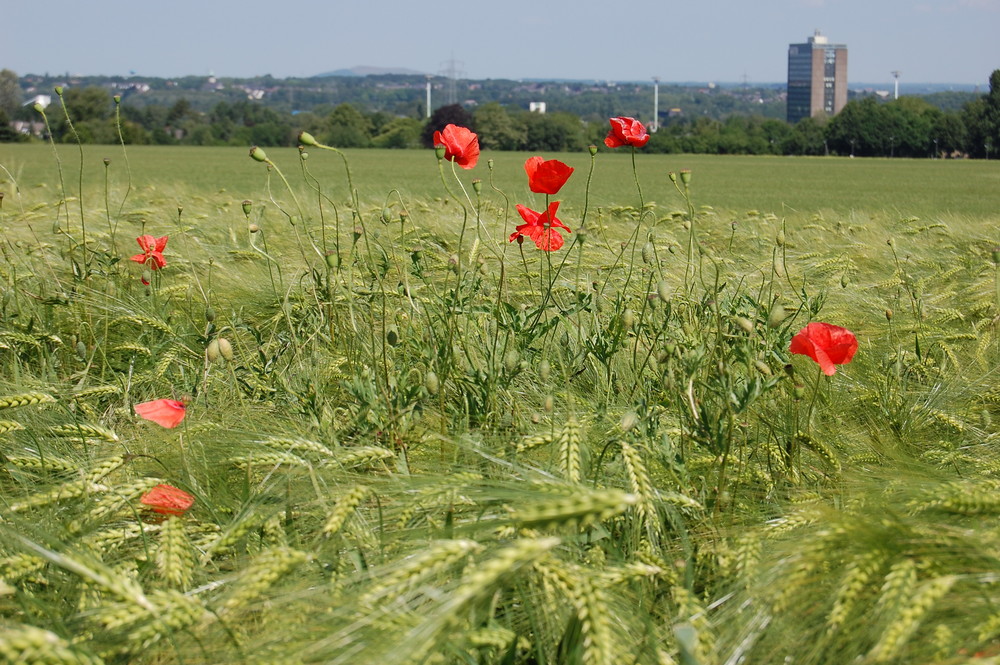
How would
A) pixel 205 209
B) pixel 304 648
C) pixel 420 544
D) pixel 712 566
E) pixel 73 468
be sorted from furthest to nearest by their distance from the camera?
pixel 205 209
pixel 73 468
pixel 712 566
pixel 420 544
pixel 304 648

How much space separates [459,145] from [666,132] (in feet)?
234

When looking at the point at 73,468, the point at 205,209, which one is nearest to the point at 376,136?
the point at 205,209

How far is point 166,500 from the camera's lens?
4.63 feet

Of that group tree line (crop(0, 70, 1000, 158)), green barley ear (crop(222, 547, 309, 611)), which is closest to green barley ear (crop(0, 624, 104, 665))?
green barley ear (crop(222, 547, 309, 611))

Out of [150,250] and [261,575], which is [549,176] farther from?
[150,250]

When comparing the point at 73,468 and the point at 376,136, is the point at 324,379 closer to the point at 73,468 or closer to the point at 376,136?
the point at 73,468

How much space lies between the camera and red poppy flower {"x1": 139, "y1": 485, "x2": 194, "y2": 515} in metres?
1.40

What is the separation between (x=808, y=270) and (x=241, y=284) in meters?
2.26

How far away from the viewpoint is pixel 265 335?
10.4ft

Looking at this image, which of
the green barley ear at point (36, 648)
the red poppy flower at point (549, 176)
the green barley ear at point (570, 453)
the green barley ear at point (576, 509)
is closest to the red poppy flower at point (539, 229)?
the red poppy flower at point (549, 176)

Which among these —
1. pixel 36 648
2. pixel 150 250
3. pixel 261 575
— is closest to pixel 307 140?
pixel 261 575

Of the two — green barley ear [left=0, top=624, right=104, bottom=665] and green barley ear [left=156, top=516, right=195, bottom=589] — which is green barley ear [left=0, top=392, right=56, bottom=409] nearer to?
green barley ear [left=156, top=516, right=195, bottom=589]

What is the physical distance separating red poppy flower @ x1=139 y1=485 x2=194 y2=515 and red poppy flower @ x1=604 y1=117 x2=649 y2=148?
1.24 m

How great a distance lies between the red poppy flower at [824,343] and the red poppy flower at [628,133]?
0.68 metres
